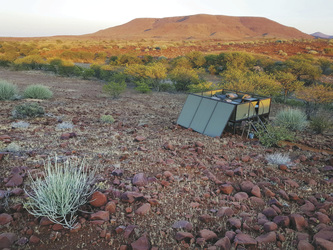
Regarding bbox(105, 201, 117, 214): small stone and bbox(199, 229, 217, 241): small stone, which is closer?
bbox(199, 229, 217, 241): small stone

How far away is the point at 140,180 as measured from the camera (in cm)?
→ 404

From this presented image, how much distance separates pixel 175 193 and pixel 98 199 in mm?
1223

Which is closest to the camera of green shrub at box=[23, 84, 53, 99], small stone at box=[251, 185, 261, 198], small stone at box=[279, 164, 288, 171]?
small stone at box=[251, 185, 261, 198]

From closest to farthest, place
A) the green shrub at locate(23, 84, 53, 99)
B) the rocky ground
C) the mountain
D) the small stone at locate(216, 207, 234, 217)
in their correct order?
the rocky ground < the small stone at locate(216, 207, 234, 217) < the green shrub at locate(23, 84, 53, 99) < the mountain

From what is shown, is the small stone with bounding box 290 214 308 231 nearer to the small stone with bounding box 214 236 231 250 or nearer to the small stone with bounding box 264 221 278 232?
the small stone with bounding box 264 221 278 232

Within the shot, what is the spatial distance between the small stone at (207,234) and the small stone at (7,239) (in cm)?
211

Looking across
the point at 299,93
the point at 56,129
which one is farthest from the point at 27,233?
the point at 299,93

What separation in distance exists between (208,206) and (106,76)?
20.2 metres

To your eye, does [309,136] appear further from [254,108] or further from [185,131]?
[185,131]

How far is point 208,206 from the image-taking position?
3547 mm

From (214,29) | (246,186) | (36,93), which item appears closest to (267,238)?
(246,186)

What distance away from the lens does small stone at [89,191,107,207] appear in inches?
128

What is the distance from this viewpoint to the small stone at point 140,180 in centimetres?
398

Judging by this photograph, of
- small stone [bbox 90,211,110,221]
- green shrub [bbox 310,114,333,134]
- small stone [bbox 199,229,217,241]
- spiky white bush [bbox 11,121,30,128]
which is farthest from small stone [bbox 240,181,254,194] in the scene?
spiky white bush [bbox 11,121,30,128]
